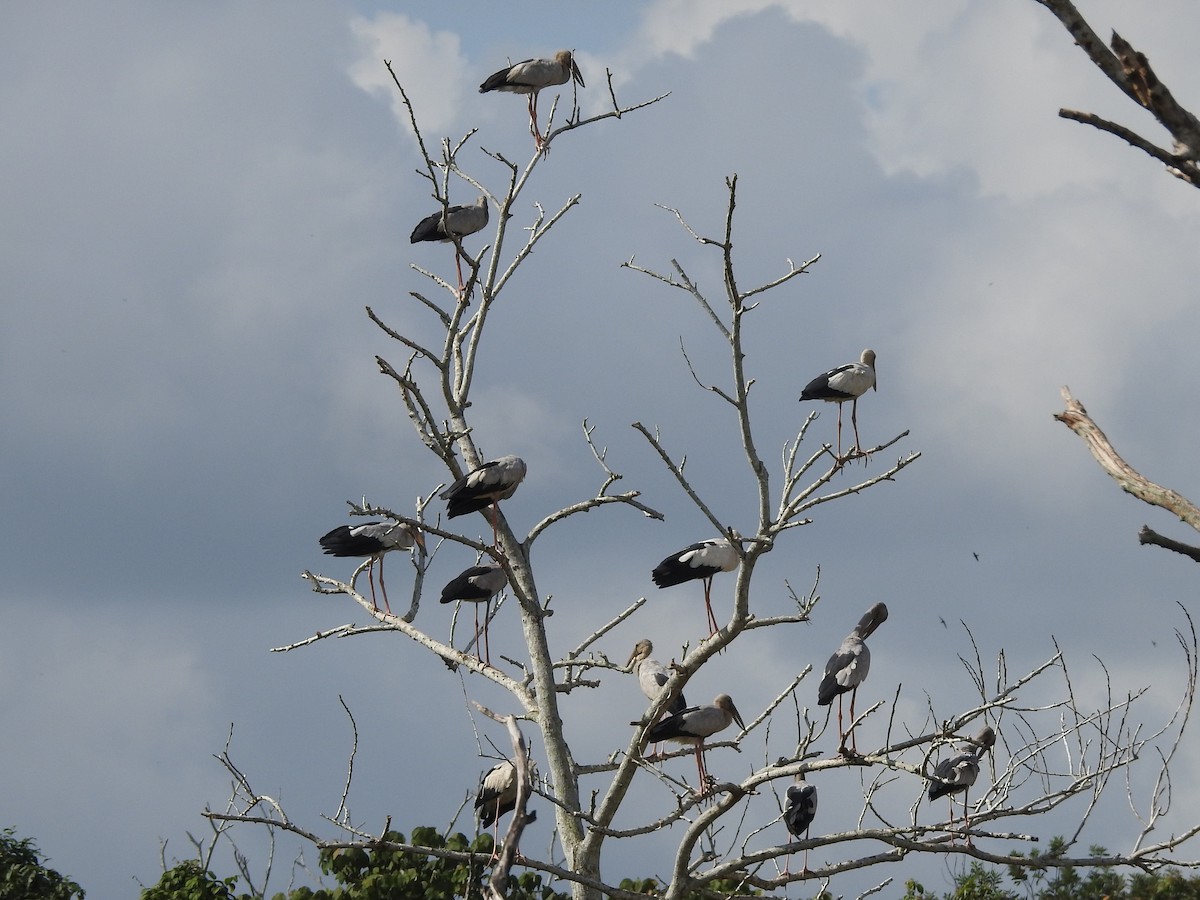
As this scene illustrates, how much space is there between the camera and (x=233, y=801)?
11891 mm

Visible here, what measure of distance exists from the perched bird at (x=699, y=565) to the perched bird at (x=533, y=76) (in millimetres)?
6829

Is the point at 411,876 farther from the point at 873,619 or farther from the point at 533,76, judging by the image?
the point at 533,76

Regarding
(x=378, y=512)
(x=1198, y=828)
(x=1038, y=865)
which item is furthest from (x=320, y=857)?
(x=1198, y=828)

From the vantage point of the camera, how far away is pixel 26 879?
54.1ft

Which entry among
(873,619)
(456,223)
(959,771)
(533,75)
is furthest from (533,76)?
(959,771)

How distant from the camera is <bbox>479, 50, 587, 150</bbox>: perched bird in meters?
17.8

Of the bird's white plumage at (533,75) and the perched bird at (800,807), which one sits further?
the bird's white plumage at (533,75)

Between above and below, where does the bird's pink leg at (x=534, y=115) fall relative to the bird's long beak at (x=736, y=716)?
above

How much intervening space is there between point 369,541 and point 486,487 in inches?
79.8

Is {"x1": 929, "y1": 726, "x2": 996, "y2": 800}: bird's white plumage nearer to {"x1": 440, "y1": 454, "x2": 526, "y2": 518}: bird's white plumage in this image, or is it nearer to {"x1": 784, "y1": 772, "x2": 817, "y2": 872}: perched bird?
{"x1": 784, "y1": 772, "x2": 817, "y2": 872}: perched bird

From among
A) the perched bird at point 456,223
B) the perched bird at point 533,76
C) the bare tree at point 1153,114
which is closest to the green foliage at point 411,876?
the perched bird at point 456,223

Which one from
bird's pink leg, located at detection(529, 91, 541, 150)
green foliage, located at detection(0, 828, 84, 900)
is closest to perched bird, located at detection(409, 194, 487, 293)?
bird's pink leg, located at detection(529, 91, 541, 150)

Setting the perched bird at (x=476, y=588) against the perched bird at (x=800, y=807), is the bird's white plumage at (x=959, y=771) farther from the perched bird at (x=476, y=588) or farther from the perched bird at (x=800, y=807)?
the perched bird at (x=476, y=588)

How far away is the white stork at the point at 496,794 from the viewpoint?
13781 millimetres
